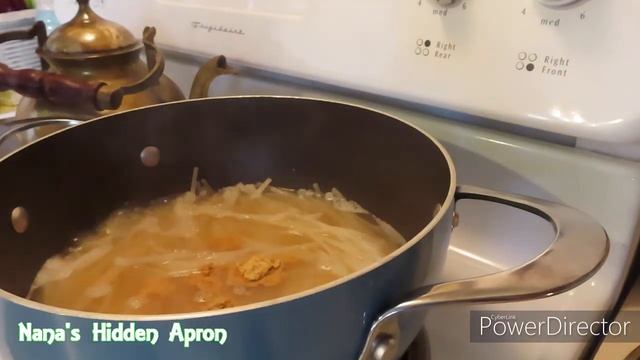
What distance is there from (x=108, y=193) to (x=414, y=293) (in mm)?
356

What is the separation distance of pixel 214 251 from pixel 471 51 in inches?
9.9

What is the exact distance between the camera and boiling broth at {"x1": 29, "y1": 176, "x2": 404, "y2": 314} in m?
0.46

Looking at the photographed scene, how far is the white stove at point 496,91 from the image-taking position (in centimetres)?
40

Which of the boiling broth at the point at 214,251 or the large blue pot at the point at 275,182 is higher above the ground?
the large blue pot at the point at 275,182

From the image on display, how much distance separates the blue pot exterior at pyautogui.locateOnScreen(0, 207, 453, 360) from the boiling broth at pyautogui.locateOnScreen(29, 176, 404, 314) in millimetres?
122

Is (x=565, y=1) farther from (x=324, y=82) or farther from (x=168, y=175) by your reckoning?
(x=168, y=175)

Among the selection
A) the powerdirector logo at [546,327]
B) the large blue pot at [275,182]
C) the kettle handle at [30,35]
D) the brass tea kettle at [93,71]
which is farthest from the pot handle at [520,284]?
the kettle handle at [30,35]

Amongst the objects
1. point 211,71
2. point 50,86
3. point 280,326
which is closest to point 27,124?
point 50,86

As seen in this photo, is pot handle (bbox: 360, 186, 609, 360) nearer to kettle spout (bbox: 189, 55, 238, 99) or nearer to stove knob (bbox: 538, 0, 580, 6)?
stove knob (bbox: 538, 0, 580, 6)

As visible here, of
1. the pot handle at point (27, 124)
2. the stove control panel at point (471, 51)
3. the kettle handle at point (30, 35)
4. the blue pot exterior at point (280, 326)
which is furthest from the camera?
the kettle handle at point (30, 35)

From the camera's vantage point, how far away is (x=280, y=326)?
298mm

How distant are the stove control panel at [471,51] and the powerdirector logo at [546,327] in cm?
13

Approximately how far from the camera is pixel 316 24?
0.52 metres

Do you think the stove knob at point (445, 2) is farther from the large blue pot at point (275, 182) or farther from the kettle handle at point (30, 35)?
the kettle handle at point (30, 35)
